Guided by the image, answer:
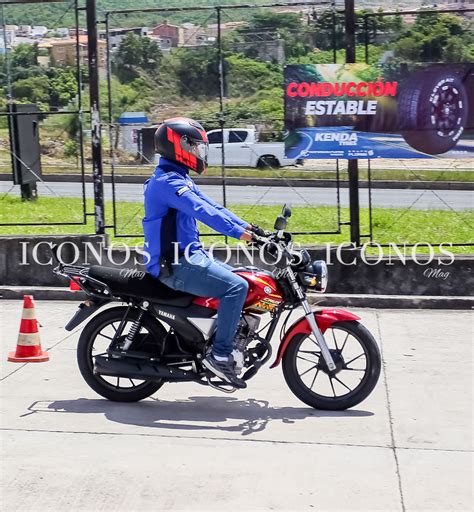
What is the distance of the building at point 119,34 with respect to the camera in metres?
11.5

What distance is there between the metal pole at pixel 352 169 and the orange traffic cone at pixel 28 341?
4.20 meters

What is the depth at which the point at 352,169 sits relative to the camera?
10.9 metres

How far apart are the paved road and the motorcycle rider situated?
559cm

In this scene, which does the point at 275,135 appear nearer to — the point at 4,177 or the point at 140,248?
the point at 140,248

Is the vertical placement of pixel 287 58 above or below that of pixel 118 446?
above

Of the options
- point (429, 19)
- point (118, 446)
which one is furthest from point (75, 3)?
point (118, 446)

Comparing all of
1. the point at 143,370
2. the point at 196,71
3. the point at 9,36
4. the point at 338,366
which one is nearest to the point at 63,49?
the point at 9,36

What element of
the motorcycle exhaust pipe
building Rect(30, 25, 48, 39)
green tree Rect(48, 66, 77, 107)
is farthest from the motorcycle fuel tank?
building Rect(30, 25, 48, 39)

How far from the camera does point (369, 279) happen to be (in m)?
10.6

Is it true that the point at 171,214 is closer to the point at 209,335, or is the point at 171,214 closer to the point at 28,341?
the point at 209,335

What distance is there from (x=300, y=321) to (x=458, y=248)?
4966mm

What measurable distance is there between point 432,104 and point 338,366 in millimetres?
4778

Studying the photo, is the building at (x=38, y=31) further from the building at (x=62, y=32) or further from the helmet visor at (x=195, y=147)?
the helmet visor at (x=195, y=147)

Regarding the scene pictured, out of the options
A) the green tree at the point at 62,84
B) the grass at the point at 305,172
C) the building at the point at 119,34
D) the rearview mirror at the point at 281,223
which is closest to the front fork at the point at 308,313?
the rearview mirror at the point at 281,223
